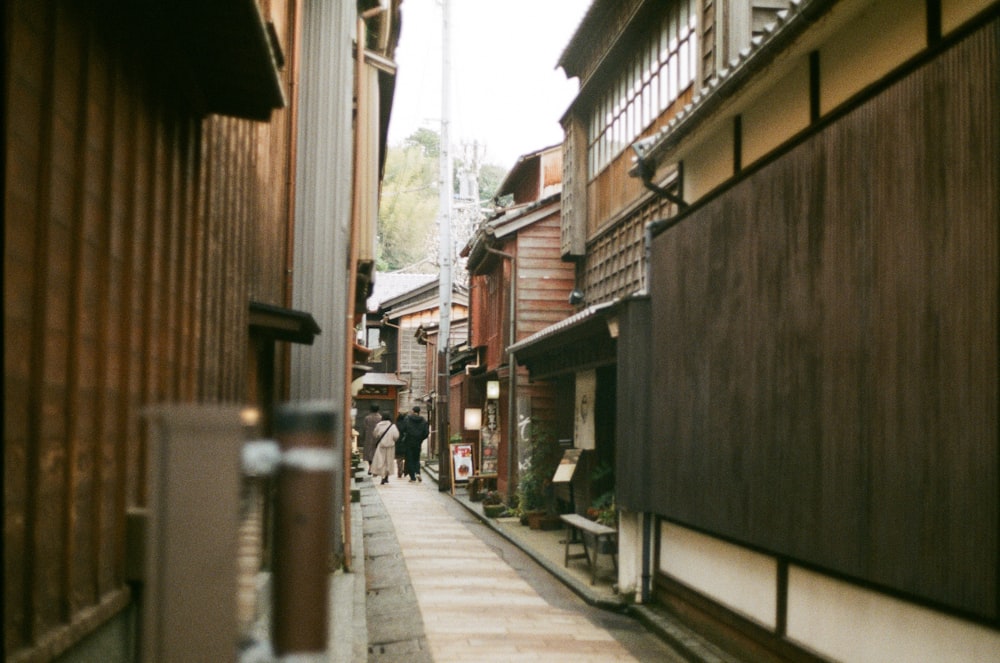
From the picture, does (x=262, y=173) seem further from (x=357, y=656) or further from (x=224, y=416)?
(x=224, y=416)

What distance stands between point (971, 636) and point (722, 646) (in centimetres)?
451

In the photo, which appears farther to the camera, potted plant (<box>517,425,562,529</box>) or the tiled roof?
potted plant (<box>517,425,562,529</box>)

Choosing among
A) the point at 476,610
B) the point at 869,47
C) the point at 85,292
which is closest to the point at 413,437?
the point at 476,610

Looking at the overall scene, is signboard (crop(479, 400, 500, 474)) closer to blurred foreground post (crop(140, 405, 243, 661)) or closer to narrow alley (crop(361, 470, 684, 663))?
narrow alley (crop(361, 470, 684, 663))

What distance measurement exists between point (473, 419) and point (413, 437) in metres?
3.52

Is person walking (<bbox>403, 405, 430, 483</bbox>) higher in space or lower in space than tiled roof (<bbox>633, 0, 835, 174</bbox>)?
lower

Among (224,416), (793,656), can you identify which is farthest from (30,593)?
(793,656)

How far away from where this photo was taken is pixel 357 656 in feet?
28.0

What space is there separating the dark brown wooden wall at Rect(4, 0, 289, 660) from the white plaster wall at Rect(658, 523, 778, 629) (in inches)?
225

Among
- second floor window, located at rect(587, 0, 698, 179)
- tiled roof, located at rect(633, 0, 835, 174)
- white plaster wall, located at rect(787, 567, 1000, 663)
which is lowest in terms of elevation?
white plaster wall, located at rect(787, 567, 1000, 663)

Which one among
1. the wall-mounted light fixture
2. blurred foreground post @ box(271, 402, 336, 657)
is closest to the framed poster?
the wall-mounted light fixture

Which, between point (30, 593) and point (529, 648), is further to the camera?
point (529, 648)

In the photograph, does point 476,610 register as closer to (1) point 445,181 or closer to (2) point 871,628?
(2) point 871,628

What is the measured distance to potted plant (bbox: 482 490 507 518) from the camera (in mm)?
23562
